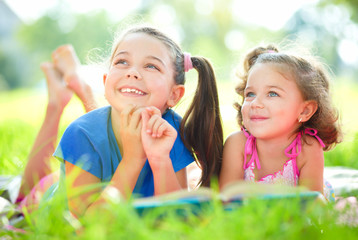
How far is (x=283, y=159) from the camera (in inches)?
87.6

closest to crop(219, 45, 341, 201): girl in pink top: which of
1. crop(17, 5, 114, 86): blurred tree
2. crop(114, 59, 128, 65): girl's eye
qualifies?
crop(114, 59, 128, 65): girl's eye

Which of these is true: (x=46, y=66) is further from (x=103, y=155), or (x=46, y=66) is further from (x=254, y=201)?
(x=254, y=201)

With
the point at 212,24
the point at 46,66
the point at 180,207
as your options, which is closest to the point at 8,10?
the point at 212,24

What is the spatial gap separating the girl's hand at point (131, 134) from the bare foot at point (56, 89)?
1269 millimetres

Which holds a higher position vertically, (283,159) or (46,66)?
(46,66)

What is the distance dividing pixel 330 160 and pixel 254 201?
2539 mm

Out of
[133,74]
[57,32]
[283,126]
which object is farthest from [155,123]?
[57,32]

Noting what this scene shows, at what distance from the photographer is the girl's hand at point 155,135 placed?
189 centimetres

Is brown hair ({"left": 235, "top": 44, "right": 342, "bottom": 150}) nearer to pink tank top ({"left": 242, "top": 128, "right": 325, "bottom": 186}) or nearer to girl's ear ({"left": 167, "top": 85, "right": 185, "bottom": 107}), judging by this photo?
pink tank top ({"left": 242, "top": 128, "right": 325, "bottom": 186})

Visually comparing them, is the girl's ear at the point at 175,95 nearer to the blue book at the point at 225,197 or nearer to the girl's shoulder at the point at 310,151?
the girl's shoulder at the point at 310,151

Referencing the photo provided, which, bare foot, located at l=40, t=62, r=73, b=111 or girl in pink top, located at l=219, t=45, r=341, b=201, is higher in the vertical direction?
bare foot, located at l=40, t=62, r=73, b=111

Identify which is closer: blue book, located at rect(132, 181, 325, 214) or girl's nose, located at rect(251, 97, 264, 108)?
blue book, located at rect(132, 181, 325, 214)

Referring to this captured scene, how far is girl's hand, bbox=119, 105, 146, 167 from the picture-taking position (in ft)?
6.25

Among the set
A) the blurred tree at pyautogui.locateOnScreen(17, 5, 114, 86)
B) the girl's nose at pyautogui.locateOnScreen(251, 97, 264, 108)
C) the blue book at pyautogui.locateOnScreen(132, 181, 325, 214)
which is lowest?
the blue book at pyautogui.locateOnScreen(132, 181, 325, 214)
